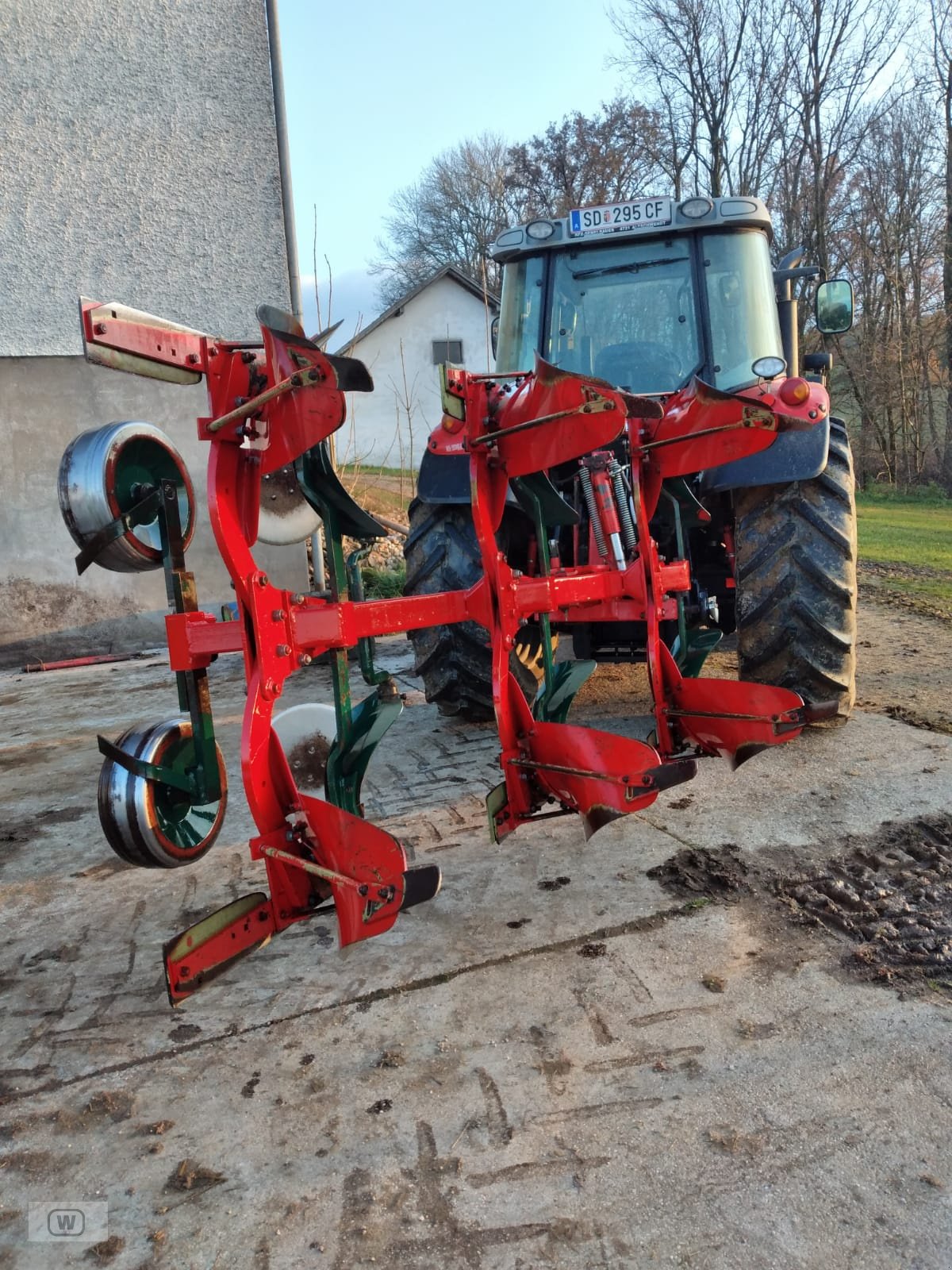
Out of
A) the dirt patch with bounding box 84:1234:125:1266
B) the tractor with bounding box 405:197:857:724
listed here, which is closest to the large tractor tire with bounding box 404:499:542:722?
the tractor with bounding box 405:197:857:724

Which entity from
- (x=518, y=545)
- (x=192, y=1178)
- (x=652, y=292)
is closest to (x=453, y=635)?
(x=518, y=545)

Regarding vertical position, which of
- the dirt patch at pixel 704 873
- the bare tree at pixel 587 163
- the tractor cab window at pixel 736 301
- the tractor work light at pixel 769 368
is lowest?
the dirt patch at pixel 704 873

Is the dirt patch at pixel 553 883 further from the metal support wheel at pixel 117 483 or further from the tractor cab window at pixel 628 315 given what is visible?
the tractor cab window at pixel 628 315

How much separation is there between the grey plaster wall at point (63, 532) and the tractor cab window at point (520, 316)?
355 centimetres

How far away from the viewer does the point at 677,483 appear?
12.5 ft

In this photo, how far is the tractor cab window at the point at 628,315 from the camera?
4.40 meters

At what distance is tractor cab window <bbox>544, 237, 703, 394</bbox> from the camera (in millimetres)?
4402

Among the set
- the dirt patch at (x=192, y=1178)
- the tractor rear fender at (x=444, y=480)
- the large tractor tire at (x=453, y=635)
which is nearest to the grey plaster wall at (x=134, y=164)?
the tractor rear fender at (x=444, y=480)

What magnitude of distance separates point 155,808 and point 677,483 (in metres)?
2.43

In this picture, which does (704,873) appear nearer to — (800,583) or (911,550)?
(800,583)

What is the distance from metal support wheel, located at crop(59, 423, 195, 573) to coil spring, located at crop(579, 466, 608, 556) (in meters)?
1.50

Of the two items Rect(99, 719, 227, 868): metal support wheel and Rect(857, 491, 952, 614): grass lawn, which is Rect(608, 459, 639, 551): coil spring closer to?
Rect(99, 719, 227, 868): metal support wheel

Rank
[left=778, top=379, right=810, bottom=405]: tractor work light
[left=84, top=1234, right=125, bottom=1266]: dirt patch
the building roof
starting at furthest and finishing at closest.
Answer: the building roof
[left=778, top=379, right=810, bottom=405]: tractor work light
[left=84, top=1234, right=125, bottom=1266]: dirt patch

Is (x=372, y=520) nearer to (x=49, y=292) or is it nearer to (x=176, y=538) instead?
(x=176, y=538)
